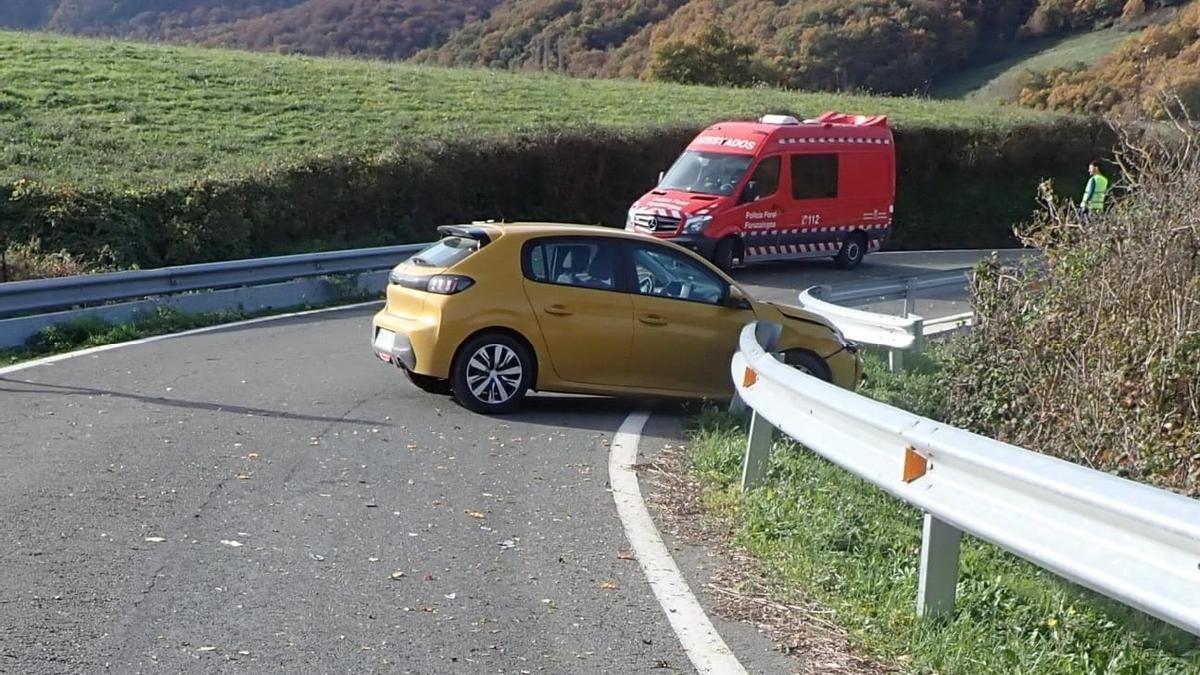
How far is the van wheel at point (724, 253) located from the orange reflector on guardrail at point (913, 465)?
1683 centimetres

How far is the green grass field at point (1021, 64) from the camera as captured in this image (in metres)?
56.2

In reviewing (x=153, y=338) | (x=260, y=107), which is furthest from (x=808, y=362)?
(x=260, y=107)

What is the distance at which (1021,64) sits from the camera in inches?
2466

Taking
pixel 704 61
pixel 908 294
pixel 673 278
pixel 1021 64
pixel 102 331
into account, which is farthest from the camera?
pixel 1021 64

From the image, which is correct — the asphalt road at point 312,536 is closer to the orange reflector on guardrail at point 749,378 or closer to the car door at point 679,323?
the car door at point 679,323

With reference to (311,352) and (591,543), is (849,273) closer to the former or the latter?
(311,352)

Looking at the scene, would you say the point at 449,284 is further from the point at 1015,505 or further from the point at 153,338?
the point at 1015,505

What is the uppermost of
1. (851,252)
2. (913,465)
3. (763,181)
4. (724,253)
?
(913,465)

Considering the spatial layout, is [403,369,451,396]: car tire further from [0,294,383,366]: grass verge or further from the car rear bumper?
[0,294,383,366]: grass verge

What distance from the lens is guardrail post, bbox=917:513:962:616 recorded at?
5.65m

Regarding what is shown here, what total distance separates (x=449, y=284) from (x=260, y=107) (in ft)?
70.6

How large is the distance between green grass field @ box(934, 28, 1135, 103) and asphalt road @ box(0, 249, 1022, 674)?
47.1 m

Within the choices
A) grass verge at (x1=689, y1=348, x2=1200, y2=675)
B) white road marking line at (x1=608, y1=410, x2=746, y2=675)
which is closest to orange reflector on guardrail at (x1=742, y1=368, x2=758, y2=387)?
grass verge at (x1=689, y1=348, x2=1200, y2=675)

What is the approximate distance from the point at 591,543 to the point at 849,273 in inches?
738
